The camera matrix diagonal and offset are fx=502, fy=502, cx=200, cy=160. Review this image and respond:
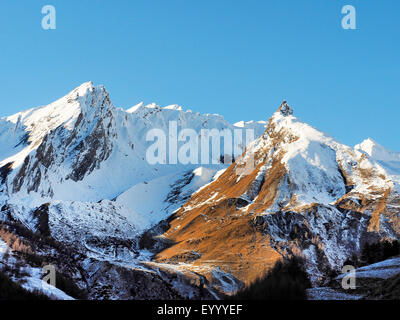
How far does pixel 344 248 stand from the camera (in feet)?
620

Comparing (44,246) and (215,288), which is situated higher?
(44,246)

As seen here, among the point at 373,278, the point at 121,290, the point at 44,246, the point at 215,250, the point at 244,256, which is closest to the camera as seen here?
the point at 373,278

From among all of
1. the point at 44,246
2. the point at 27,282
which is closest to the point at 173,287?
the point at 44,246

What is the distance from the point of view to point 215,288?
133750 millimetres

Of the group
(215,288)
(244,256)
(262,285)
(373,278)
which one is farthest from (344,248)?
(262,285)

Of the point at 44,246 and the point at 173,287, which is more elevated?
the point at 44,246

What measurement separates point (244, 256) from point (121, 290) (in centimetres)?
8110

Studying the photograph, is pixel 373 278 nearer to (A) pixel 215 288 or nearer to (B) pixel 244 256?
(A) pixel 215 288

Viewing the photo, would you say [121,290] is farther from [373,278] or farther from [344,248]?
[344,248]
